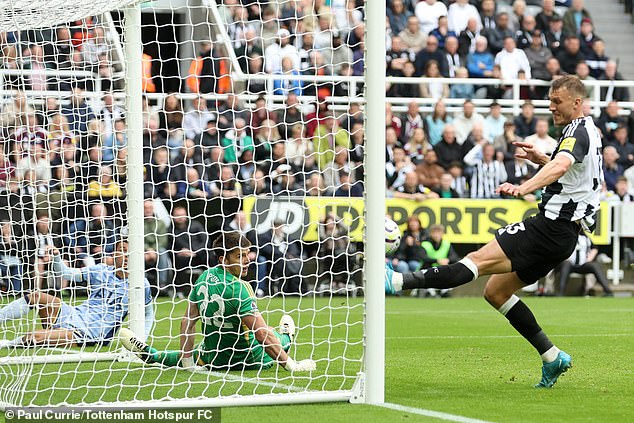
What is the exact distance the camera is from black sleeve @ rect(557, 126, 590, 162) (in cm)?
776

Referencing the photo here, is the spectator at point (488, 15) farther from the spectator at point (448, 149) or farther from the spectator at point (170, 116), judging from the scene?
the spectator at point (170, 116)

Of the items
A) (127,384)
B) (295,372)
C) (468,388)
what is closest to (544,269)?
(468,388)

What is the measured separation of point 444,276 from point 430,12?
47.9 ft

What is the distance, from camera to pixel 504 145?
19.9 m

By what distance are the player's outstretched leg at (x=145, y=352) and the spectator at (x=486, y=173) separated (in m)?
11.2

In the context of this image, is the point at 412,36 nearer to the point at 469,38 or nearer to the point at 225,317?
the point at 469,38

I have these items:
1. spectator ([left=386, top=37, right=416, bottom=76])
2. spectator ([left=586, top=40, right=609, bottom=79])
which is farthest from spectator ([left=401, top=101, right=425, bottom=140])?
spectator ([left=586, top=40, right=609, bottom=79])

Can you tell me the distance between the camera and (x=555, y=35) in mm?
22531

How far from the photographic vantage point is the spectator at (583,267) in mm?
18766

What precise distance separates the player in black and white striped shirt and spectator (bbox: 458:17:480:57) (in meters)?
13.6

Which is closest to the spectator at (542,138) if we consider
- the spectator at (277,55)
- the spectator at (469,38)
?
the spectator at (469,38)

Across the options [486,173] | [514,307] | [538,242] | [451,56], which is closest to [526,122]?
[486,173]

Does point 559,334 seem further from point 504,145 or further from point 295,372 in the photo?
point 504,145

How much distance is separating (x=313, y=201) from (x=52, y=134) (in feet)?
19.3
